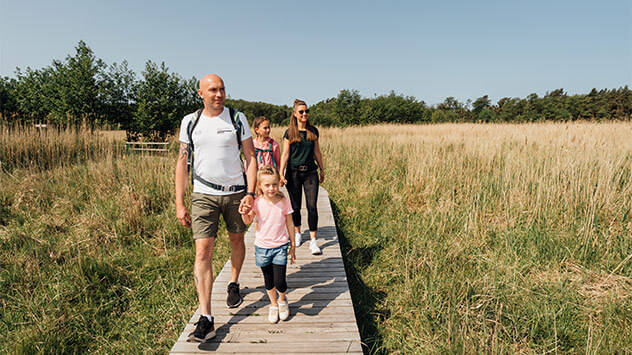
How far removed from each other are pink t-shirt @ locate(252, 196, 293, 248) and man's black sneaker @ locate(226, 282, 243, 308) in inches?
30.1

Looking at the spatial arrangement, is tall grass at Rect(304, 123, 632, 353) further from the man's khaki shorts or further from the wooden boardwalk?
the man's khaki shorts

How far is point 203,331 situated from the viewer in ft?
7.25

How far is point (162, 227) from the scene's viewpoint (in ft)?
17.8

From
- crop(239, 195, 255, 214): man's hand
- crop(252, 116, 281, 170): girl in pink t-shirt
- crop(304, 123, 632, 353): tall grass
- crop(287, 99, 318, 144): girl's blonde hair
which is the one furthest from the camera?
crop(252, 116, 281, 170): girl in pink t-shirt

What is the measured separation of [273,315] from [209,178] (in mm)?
1367

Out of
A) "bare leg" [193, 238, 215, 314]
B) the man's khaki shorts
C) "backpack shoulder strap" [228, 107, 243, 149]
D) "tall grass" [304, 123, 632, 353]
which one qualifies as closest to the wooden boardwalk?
Result: "bare leg" [193, 238, 215, 314]

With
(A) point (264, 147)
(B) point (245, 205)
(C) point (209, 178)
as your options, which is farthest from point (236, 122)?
(A) point (264, 147)

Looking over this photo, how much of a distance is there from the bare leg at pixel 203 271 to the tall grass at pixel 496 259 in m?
1.65

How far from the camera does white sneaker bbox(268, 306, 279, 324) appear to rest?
8.20 ft

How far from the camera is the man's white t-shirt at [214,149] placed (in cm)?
226

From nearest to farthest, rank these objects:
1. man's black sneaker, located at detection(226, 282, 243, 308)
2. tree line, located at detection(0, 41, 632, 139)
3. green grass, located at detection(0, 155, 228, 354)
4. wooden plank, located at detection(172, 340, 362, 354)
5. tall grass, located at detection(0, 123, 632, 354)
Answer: wooden plank, located at detection(172, 340, 362, 354)
tall grass, located at detection(0, 123, 632, 354)
man's black sneaker, located at detection(226, 282, 243, 308)
green grass, located at detection(0, 155, 228, 354)
tree line, located at detection(0, 41, 632, 139)

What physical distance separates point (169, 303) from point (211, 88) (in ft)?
9.36

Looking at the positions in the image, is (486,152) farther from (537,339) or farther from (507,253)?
(537,339)

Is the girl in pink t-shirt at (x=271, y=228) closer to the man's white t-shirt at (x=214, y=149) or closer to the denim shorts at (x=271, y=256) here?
the denim shorts at (x=271, y=256)
